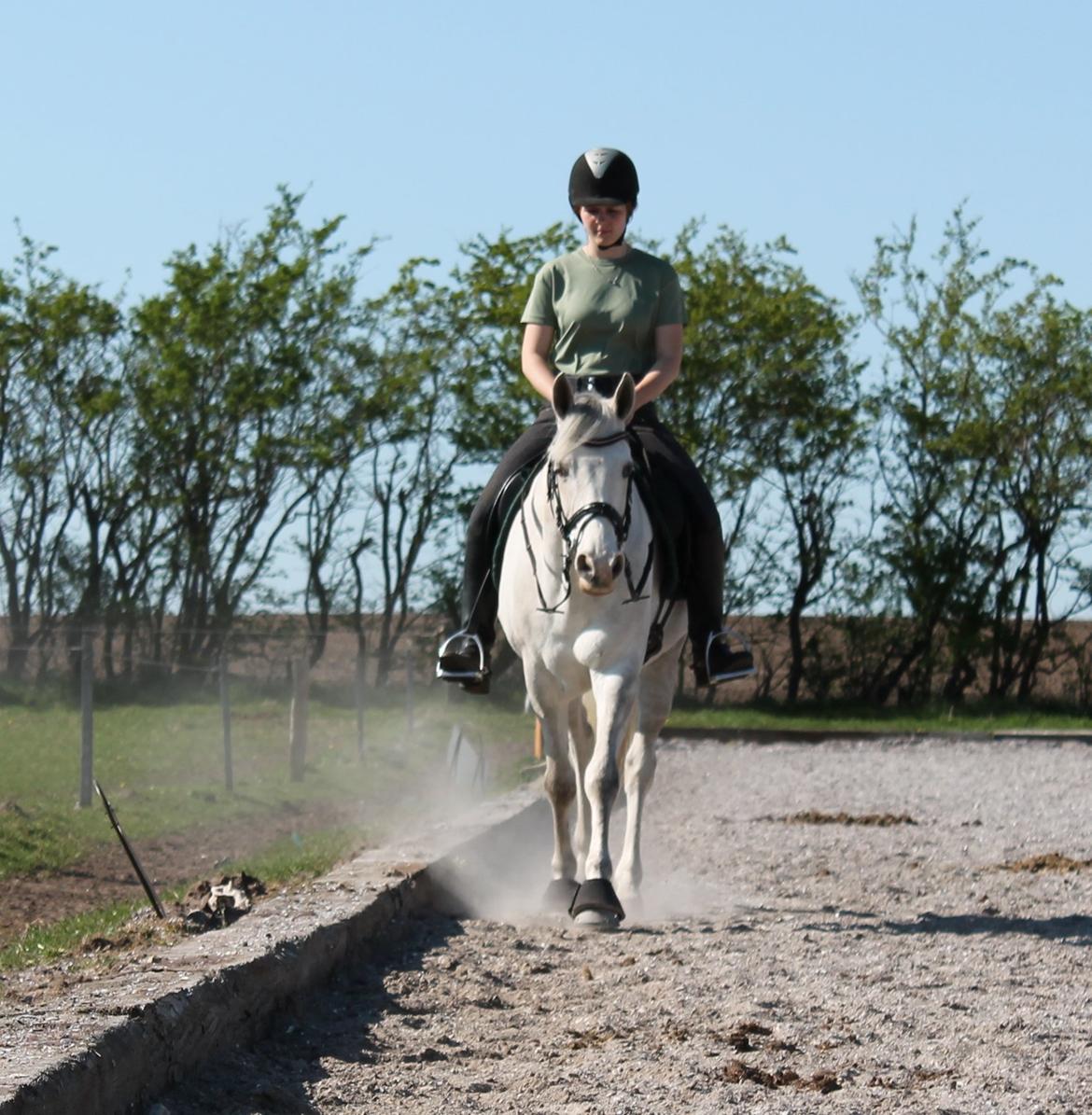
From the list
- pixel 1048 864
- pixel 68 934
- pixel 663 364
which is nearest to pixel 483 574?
pixel 663 364

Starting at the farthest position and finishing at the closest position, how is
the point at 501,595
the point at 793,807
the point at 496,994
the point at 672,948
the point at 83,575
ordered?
the point at 83,575 < the point at 793,807 < the point at 501,595 < the point at 672,948 < the point at 496,994

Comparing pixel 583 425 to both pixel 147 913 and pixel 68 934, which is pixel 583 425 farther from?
pixel 68 934

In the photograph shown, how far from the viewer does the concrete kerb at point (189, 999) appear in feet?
14.1

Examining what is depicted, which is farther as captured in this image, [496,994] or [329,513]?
[329,513]

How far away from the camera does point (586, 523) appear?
310 inches

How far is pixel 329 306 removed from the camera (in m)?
37.3

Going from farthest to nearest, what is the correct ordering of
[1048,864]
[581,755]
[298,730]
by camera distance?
1. [298,730]
2. [1048,864]
3. [581,755]

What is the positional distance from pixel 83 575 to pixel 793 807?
2299 cm

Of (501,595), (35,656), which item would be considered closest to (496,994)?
(501,595)

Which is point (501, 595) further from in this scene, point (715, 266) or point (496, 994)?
point (715, 266)

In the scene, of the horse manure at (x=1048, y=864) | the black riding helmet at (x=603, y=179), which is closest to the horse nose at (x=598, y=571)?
the black riding helmet at (x=603, y=179)

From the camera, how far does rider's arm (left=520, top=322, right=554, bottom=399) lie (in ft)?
28.9

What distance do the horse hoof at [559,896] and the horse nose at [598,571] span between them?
1732mm

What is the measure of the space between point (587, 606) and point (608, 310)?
150 cm
